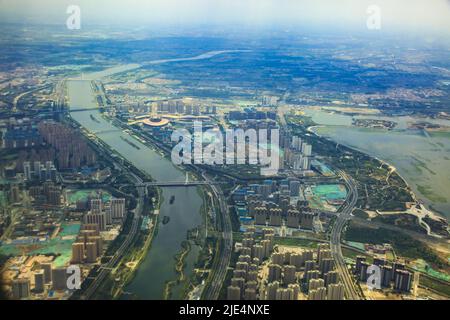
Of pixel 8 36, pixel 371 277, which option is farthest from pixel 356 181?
pixel 8 36

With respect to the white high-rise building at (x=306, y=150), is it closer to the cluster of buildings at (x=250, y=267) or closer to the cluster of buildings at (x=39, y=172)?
the cluster of buildings at (x=250, y=267)

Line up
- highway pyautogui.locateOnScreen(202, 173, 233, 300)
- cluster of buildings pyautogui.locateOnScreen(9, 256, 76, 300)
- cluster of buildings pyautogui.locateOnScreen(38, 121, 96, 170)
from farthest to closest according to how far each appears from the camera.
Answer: cluster of buildings pyautogui.locateOnScreen(38, 121, 96, 170), highway pyautogui.locateOnScreen(202, 173, 233, 300), cluster of buildings pyautogui.locateOnScreen(9, 256, 76, 300)

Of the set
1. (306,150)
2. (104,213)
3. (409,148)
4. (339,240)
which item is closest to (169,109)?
(306,150)

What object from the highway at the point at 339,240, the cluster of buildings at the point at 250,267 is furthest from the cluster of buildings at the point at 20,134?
the highway at the point at 339,240

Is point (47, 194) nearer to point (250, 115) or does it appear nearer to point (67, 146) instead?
point (67, 146)

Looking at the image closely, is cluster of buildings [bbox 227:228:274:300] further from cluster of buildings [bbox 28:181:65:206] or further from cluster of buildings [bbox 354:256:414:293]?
cluster of buildings [bbox 28:181:65:206]

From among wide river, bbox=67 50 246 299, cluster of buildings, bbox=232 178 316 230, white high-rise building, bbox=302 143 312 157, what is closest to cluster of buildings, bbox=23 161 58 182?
wide river, bbox=67 50 246 299
